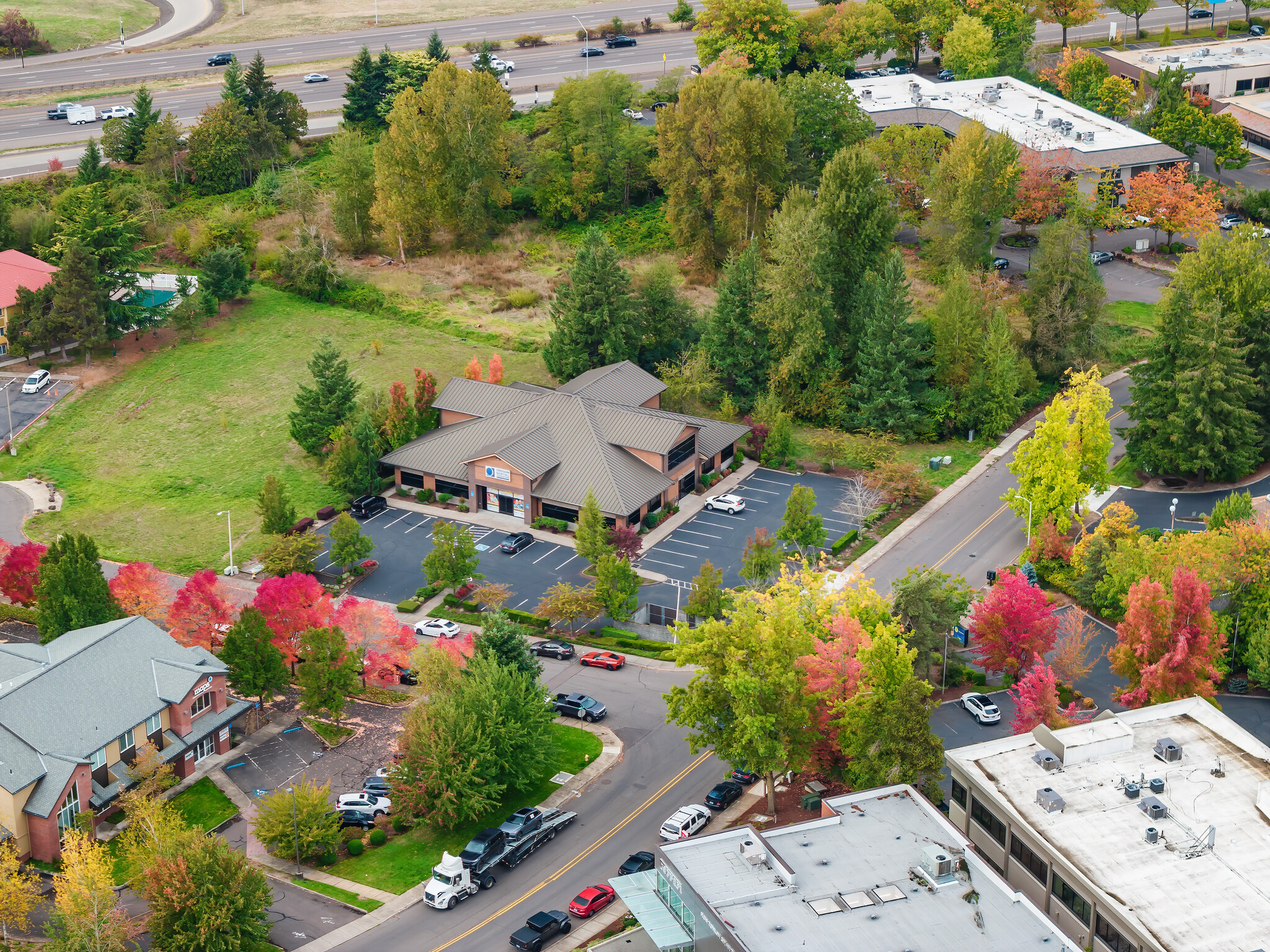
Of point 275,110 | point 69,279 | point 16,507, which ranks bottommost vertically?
point 16,507

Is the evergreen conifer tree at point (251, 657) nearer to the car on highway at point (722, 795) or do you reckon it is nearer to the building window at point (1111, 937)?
the car on highway at point (722, 795)

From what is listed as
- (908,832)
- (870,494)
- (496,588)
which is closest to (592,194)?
(870,494)

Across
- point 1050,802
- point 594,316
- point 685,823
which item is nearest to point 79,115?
point 594,316

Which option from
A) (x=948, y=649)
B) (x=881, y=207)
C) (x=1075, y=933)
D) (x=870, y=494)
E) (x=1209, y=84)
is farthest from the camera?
(x=1209, y=84)

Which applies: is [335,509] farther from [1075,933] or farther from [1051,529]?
[1075,933]

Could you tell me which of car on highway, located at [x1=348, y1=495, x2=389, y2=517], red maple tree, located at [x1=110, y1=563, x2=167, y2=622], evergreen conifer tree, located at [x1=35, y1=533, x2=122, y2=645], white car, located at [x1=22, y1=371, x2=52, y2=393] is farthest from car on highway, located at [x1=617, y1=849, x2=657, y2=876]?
white car, located at [x1=22, y1=371, x2=52, y2=393]

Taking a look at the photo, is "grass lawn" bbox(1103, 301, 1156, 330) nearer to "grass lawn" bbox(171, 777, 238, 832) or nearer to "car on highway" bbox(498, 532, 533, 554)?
"car on highway" bbox(498, 532, 533, 554)
